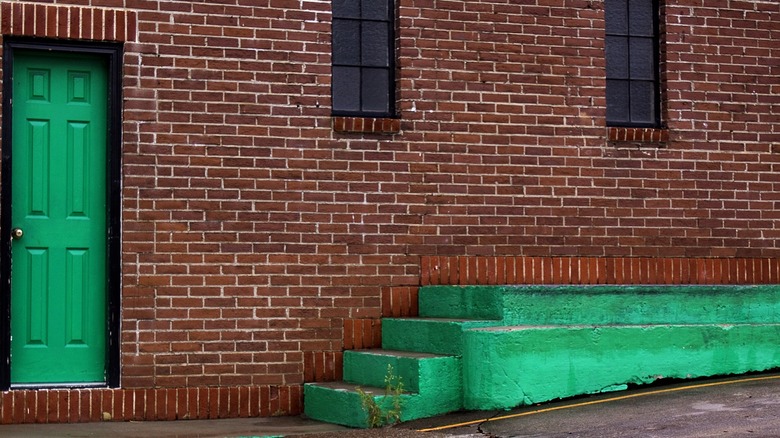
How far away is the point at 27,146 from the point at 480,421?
149 inches

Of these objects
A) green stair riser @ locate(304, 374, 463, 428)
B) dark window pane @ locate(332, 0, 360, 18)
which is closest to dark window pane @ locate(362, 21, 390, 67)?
dark window pane @ locate(332, 0, 360, 18)

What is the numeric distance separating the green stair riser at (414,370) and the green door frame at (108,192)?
1.83 metres

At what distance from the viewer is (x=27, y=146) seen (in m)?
8.62

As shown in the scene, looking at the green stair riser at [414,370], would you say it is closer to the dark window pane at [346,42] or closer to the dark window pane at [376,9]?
the dark window pane at [346,42]

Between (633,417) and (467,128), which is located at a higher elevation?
(467,128)

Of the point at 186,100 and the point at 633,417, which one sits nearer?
the point at 633,417

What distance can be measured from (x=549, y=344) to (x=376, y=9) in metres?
3.15

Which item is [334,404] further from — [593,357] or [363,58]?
[363,58]

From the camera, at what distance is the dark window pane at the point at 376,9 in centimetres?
959

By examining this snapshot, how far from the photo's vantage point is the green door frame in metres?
8.43

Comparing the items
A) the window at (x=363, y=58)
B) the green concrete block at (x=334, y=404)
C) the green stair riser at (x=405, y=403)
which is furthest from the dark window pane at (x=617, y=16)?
the green concrete block at (x=334, y=404)

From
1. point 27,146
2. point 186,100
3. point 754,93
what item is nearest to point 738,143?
point 754,93

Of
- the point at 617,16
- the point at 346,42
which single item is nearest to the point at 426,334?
the point at 346,42

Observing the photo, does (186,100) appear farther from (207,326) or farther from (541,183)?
(541,183)
